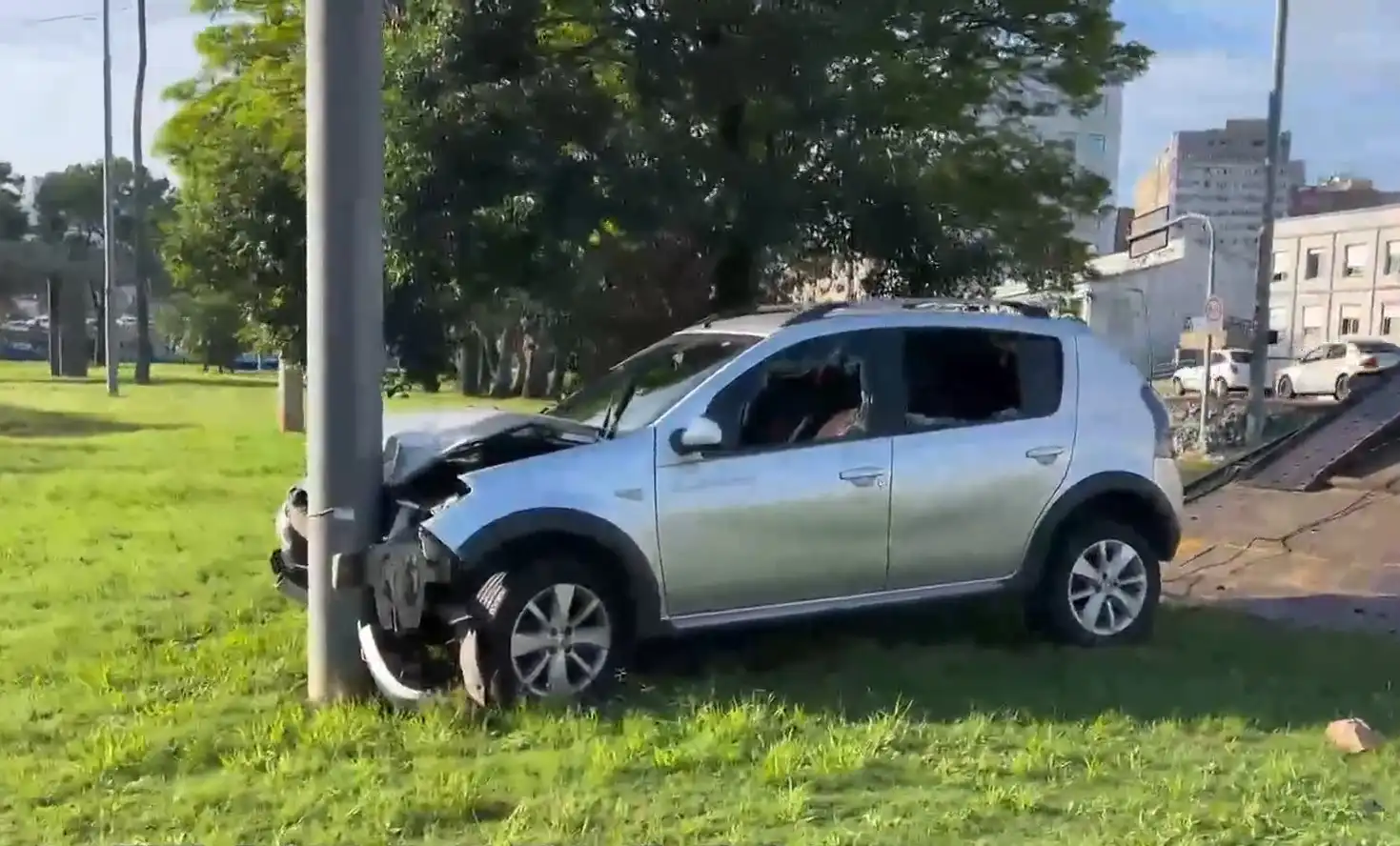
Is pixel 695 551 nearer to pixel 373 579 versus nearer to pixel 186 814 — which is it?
pixel 373 579

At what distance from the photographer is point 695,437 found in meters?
6.23

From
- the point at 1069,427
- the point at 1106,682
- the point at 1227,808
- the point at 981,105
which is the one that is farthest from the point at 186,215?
the point at 1227,808

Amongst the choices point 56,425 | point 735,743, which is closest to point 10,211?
point 56,425

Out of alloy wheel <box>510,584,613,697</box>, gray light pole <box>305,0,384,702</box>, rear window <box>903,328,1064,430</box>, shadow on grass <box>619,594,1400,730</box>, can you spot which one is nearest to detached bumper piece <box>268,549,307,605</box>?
gray light pole <box>305,0,384,702</box>

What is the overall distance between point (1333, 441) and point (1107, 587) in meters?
7.46

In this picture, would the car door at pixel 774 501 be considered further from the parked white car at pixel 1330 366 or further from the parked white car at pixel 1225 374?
the parked white car at pixel 1225 374

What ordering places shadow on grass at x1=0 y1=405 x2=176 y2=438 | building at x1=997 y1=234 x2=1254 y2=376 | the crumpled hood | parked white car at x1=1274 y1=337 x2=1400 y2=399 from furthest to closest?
building at x1=997 y1=234 x2=1254 y2=376 → parked white car at x1=1274 y1=337 x2=1400 y2=399 → shadow on grass at x1=0 y1=405 x2=176 y2=438 → the crumpled hood

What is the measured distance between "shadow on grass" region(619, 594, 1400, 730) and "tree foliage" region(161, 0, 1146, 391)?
3381mm

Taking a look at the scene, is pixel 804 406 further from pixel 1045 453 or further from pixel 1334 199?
pixel 1334 199

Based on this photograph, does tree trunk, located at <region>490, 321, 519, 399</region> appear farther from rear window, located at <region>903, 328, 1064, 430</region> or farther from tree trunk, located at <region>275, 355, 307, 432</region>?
rear window, located at <region>903, 328, 1064, 430</region>

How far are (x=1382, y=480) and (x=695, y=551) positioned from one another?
26.5ft

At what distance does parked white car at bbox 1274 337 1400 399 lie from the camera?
29.7 m

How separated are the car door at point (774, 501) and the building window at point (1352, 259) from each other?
1870 inches

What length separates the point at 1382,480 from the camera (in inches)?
470
